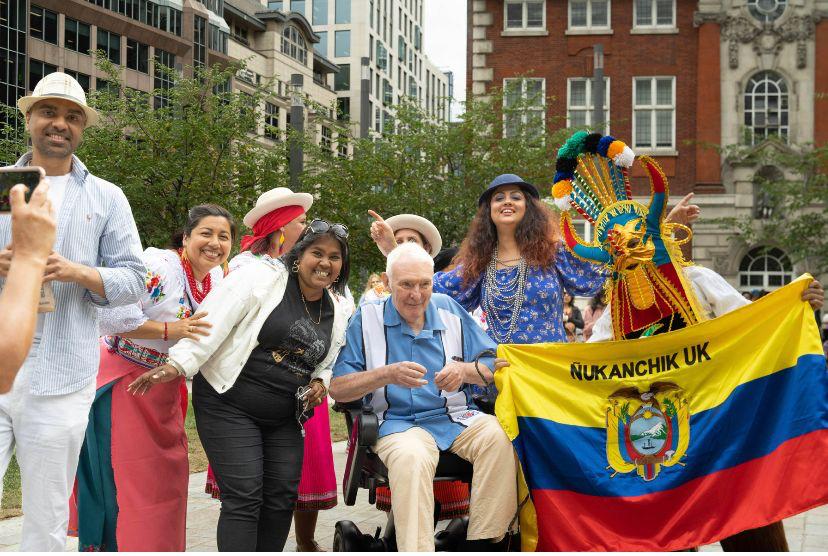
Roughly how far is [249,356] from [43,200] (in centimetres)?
239

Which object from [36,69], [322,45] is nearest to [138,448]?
[36,69]

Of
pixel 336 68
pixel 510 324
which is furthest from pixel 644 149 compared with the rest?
pixel 336 68

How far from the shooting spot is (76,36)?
52875 millimetres

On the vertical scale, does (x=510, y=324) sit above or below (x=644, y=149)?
below

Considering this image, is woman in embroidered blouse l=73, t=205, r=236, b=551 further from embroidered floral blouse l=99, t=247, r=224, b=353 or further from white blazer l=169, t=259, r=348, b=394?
white blazer l=169, t=259, r=348, b=394

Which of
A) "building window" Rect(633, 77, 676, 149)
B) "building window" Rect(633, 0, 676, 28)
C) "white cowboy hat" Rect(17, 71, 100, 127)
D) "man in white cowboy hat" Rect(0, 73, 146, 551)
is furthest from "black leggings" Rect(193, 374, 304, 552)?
"building window" Rect(633, 0, 676, 28)

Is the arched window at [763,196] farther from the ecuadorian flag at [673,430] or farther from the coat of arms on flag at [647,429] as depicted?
the coat of arms on flag at [647,429]

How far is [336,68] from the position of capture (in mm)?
84375

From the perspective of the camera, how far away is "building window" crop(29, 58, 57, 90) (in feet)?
160

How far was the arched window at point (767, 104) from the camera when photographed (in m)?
30.4

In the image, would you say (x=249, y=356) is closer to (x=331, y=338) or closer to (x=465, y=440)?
(x=331, y=338)

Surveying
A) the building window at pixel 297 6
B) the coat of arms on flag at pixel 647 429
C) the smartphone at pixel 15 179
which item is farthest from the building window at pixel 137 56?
the smartphone at pixel 15 179

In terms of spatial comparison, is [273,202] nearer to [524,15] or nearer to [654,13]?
[524,15]

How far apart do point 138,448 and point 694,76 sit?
1142 inches
